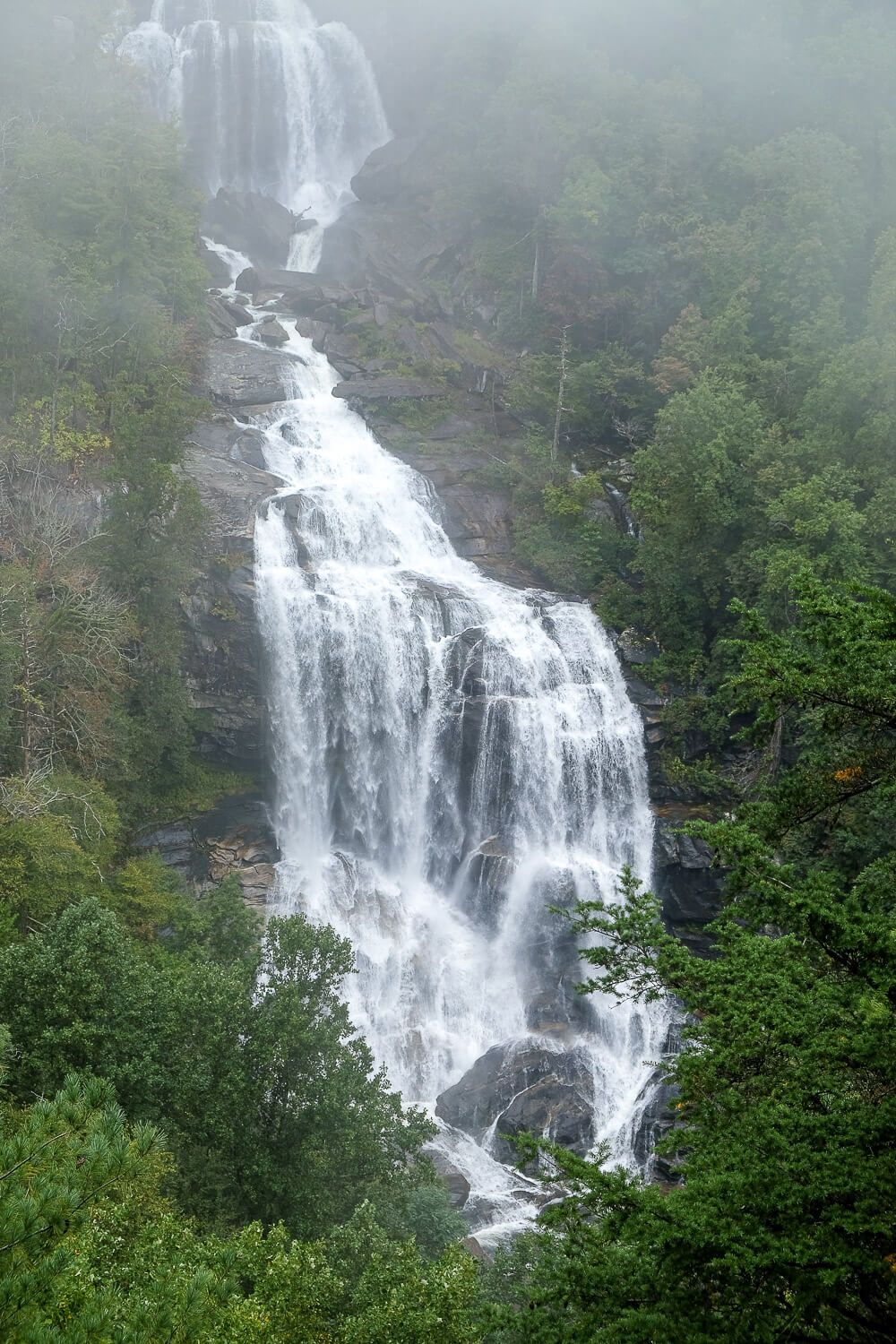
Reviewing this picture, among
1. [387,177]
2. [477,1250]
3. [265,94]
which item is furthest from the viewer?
[265,94]

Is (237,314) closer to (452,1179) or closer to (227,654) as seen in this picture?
(227,654)

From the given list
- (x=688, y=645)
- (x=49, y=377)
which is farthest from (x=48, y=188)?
(x=688, y=645)

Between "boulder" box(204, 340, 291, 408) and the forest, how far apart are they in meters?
0.91

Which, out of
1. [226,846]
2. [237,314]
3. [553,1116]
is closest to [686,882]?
[553,1116]

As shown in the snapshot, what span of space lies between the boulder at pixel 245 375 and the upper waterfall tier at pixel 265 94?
711 inches

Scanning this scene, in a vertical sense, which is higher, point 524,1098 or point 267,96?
point 267,96

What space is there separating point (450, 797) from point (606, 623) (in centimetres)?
840

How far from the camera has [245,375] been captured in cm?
4178

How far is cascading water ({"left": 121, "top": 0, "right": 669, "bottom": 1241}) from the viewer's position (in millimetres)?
27516

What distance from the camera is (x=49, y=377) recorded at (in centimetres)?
3416

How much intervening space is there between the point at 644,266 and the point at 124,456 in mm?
27922

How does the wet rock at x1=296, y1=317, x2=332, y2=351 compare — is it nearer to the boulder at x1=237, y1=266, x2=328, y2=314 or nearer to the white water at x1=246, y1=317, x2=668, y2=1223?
the boulder at x1=237, y1=266, x2=328, y2=314

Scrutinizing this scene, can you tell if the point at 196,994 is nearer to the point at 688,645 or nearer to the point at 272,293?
the point at 688,645

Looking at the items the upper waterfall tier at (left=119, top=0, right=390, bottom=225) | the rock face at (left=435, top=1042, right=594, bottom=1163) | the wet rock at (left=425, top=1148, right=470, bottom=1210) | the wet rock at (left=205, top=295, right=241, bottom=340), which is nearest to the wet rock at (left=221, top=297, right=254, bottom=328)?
the wet rock at (left=205, top=295, right=241, bottom=340)
